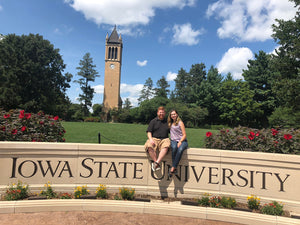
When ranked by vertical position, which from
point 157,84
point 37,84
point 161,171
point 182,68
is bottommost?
point 161,171

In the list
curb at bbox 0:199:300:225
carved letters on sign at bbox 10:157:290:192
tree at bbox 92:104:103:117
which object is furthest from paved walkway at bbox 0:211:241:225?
tree at bbox 92:104:103:117

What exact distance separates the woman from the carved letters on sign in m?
0.35

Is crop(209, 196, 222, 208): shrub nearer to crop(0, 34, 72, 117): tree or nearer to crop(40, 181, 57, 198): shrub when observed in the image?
crop(40, 181, 57, 198): shrub

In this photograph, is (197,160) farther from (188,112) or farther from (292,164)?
(188,112)

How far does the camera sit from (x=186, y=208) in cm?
392

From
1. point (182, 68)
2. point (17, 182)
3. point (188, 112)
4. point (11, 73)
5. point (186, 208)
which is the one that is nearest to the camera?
point (186, 208)

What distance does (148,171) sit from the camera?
4.78 metres

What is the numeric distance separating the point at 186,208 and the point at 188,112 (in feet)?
130

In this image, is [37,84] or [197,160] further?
[37,84]

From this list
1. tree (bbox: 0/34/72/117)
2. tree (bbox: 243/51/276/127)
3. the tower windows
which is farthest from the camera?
the tower windows

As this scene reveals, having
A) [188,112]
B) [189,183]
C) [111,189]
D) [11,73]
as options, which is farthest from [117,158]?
[188,112]

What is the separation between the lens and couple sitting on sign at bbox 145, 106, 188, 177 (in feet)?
14.6

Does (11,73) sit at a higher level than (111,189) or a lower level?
higher

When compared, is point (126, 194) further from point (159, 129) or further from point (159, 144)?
point (159, 129)
